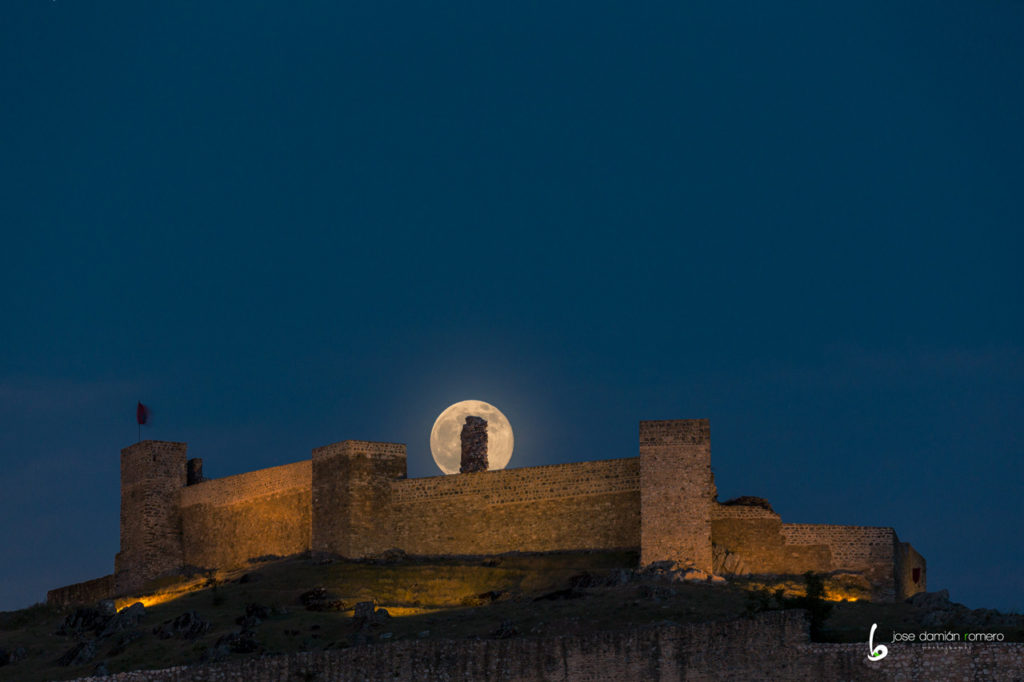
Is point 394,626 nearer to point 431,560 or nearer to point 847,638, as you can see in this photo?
point 431,560

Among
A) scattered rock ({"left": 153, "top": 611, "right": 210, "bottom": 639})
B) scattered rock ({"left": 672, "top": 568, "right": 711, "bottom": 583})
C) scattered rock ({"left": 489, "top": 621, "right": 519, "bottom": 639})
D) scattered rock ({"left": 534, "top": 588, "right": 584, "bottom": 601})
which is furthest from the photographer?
scattered rock ({"left": 672, "top": 568, "right": 711, "bottom": 583})

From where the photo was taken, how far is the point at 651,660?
3762 centimetres

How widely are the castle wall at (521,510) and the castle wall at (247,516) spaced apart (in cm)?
506

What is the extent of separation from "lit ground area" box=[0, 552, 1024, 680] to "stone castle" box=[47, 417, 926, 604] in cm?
130

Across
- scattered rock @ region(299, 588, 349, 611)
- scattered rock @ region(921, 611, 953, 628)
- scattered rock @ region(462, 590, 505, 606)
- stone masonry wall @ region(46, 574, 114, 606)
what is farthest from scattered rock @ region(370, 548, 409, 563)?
scattered rock @ region(921, 611, 953, 628)

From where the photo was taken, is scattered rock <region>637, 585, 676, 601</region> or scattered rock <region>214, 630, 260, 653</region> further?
scattered rock <region>637, 585, 676, 601</region>

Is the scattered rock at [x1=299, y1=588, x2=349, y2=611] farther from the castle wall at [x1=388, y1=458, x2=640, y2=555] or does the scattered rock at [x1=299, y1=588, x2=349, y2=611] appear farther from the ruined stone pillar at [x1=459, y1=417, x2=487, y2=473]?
the ruined stone pillar at [x1=459, y1=417, x2=487, y2=473]

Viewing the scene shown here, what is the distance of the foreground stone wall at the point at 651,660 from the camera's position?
3400 cm

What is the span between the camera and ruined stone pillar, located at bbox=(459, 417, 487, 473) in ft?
234

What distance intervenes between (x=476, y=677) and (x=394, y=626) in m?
13.8

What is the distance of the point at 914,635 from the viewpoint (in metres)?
38.0

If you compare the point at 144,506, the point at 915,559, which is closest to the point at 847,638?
the point at 915,559

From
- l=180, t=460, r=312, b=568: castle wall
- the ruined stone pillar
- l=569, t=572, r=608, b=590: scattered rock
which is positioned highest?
the ruined stone pillar

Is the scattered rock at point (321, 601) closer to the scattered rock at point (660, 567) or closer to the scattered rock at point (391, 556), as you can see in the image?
the scattered rock at point (391, 556)
